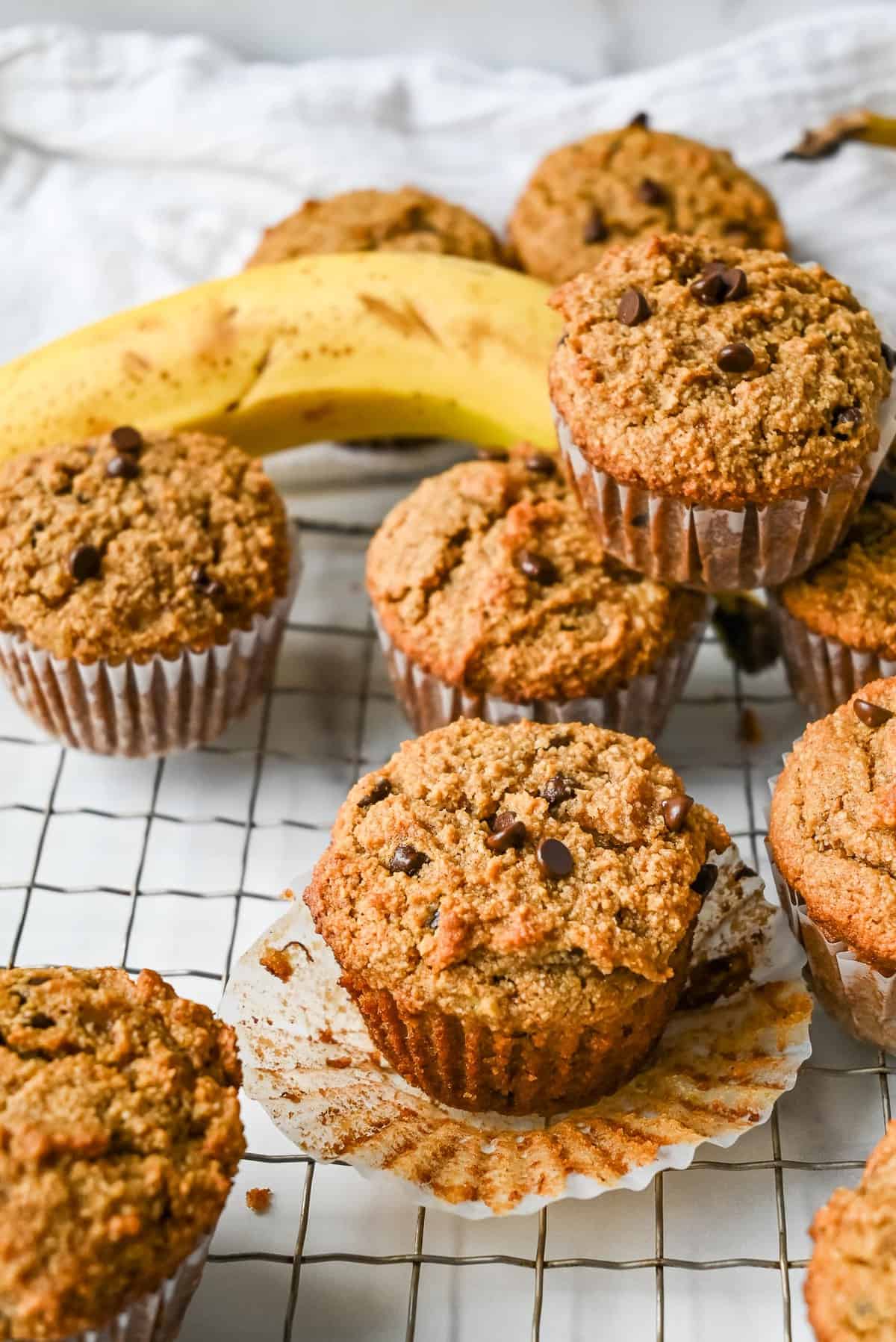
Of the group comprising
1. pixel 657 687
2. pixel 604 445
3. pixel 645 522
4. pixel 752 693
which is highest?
pixel 604 445

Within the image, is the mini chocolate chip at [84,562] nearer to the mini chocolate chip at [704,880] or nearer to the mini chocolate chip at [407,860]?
the mini chocolate chip at [407,860]

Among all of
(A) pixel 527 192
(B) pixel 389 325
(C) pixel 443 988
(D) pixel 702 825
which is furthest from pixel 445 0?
(C) pixel 443 988

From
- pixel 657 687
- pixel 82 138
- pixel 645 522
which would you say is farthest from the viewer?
pixel 82 138

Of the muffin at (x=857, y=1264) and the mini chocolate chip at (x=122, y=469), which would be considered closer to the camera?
the muffin at (x=857, y=1264)

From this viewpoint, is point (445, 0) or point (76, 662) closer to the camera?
point (76, 662)

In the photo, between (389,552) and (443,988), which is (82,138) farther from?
(443,988)

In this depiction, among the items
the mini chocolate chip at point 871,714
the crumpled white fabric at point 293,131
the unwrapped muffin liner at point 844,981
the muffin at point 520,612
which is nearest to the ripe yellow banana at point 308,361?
the muffin at point 520,612
